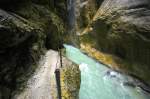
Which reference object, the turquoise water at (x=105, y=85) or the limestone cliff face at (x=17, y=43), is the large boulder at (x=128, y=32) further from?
the limestone cliff face at (x=17, y=43)

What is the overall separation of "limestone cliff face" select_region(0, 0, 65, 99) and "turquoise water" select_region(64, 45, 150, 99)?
3.11 m

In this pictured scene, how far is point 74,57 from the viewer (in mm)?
17953

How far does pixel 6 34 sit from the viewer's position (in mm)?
8383

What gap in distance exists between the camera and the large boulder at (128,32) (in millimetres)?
14031

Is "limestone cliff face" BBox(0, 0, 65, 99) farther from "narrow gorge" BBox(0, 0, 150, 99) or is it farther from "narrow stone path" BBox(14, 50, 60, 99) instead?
"narrow stone path" BBox(14, 50, 60, 99)

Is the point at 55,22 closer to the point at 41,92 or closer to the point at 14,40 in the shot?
the point at 14,40

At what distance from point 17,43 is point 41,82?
184 centimetres

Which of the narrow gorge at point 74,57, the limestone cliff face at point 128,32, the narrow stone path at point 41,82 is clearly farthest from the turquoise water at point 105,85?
the narrow stone path at point 41,82

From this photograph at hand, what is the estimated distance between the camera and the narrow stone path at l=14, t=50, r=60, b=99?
8336 millimetres

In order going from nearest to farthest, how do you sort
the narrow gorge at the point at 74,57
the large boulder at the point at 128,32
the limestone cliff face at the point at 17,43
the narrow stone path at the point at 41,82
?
the narrow stone path at the point at 41,82
the limestone cliff face at the point at 17,43
the narrow gorge at the point at 74,57
the large boulder at the point at 128,32

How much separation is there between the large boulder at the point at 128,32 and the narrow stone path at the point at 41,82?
5.71 m

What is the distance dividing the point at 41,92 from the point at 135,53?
8320 millimetres

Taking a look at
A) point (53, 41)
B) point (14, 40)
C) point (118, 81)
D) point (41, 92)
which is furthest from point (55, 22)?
point (41, 92)

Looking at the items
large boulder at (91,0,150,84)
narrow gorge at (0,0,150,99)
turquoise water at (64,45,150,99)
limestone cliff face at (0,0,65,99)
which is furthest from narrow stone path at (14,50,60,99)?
large boulder at (91,0,150,84)
